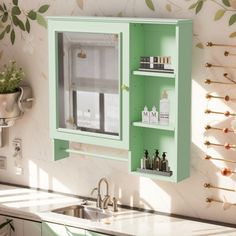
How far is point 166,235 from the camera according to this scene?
14.1ft

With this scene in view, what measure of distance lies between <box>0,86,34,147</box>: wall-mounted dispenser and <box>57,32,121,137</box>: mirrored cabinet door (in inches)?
15.2

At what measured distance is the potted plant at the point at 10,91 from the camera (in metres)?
4.98

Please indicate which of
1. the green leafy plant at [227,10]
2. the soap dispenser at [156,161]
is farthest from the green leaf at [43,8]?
the soap dispenser at [156,161]

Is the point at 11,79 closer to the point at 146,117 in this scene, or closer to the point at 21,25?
the point at 21,25

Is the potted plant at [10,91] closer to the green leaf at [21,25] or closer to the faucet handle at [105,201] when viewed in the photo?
the green leaf at [21,25]

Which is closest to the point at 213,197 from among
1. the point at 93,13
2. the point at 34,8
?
the point at 93,13

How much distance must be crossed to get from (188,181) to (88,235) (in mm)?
734

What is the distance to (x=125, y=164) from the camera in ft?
15.9

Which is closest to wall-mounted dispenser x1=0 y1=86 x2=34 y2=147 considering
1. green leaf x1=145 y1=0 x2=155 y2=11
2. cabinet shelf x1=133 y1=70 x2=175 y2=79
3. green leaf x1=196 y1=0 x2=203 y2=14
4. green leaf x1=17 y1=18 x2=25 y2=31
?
green leaf x1=17 y1=18 x2=25 y2=31

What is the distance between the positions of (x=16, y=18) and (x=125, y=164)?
1355 millimetres

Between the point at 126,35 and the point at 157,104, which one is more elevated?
the point at 126,35

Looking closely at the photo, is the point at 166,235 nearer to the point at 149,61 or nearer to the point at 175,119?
the point at 175,119

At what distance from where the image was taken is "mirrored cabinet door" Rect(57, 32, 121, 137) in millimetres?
4562

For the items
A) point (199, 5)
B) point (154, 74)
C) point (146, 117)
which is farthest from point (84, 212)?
point (199, 5)
